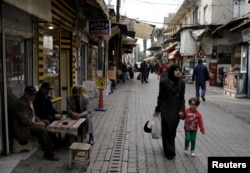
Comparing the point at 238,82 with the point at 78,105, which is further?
the point at 238,82

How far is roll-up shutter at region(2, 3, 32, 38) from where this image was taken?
641 centimetres

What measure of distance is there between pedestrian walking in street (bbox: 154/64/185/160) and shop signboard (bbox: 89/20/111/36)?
832 cm

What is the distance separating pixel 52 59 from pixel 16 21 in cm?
316

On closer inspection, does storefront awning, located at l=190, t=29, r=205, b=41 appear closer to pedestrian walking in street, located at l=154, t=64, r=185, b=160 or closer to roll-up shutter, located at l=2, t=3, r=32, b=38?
roll-up shutter, located at l=2, t=3, r=32, b=38

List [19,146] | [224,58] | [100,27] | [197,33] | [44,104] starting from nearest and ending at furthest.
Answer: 1. [19,146]
2. [44,104]
3. [100,27]
4. [224,58]
5. [197,33]

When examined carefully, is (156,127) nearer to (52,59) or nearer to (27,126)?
(27,126)

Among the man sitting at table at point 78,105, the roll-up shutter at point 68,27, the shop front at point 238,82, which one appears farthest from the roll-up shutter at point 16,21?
the shop front at point 238,82

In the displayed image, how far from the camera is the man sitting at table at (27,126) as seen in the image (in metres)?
6.25

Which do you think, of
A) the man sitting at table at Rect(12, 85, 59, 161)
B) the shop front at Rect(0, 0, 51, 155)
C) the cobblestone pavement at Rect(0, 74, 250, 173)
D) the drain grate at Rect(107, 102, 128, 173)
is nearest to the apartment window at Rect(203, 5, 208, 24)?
the cobblestone pavement at Rect(0, 74, 250, 173)

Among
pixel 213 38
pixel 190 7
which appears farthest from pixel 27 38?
pixel 190 7

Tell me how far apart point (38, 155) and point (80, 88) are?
148 cm

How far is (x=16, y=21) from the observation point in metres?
6.86

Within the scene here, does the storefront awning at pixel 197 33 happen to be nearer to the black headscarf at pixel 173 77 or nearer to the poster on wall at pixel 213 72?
the poster on wall at pixel 213 72

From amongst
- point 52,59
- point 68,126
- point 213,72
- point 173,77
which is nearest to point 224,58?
point 213,72
